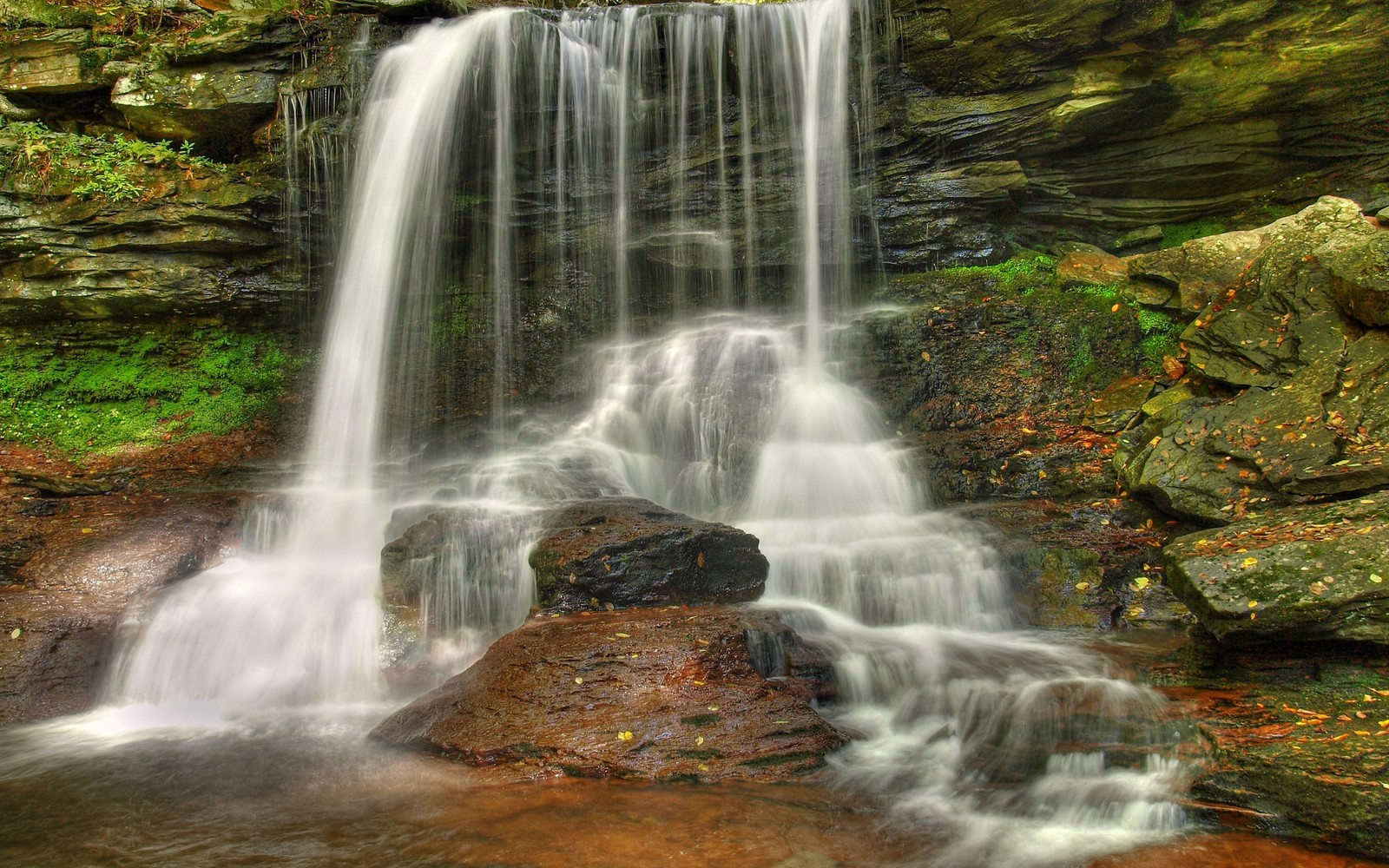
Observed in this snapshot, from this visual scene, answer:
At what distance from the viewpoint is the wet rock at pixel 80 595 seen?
22.0 ft

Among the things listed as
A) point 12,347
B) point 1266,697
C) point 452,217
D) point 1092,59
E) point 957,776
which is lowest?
point 957,776

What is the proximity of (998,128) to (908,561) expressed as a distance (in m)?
7.03

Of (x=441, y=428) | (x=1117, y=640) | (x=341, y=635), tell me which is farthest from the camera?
(x=441, y=428)

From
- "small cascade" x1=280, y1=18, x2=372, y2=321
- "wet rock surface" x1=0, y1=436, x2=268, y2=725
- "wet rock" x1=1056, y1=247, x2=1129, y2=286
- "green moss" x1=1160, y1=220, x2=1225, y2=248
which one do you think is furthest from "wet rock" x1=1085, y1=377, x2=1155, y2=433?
"small cascade" x1=280, y1=18, x2=372, y2=321

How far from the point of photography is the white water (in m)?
5.00

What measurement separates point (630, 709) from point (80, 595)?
5.96 m

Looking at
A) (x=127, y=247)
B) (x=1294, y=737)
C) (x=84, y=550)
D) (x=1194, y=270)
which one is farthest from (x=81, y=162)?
(x=1194, y=270)

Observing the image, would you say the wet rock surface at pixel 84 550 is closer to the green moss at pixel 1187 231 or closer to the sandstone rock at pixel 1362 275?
the sandstone rock at pixel 1362 275

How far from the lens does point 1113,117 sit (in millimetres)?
10695

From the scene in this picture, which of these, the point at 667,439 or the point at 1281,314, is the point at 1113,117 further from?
the point at 667,439

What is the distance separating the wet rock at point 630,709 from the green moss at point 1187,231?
9.38 meters

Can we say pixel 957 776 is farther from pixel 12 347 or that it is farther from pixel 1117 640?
pixel 12 347

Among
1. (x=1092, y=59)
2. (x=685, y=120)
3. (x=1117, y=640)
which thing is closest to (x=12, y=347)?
(x=685, y=120)

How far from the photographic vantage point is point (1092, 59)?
10.5m
